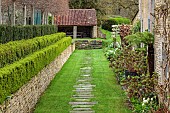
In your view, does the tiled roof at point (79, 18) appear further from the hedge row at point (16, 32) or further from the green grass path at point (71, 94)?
the green grass path at point (71, 94)

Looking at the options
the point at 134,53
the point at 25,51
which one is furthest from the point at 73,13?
the point at 25,51

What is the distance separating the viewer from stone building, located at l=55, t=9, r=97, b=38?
→ 47147 mm

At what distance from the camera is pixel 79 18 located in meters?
48.2

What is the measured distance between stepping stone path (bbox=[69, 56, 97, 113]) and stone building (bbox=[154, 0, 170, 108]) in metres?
2.50

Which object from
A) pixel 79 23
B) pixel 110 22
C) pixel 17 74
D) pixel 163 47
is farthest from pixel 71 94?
pixel 110 22

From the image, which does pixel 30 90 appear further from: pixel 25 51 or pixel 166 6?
pixel 166 6

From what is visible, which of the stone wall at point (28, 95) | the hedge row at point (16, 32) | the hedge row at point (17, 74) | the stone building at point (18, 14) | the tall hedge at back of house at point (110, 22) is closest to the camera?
the hedge row at point (17, 74)

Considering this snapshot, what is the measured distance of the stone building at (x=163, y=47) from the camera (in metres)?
8.94

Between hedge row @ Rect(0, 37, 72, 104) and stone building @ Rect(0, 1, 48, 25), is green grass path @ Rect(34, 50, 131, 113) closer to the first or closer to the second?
hedge row @ Rect(0, 37, 72, 104)

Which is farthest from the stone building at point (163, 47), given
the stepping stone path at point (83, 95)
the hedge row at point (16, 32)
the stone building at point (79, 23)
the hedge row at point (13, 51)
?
the stone building at point (79, 23)

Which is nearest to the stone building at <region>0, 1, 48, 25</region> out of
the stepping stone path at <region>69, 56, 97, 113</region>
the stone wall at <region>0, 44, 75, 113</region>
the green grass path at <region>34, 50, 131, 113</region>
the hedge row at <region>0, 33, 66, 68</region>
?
the hedge row at <region>0, 33, 66, 68</region>

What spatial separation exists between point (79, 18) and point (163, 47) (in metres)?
38.3

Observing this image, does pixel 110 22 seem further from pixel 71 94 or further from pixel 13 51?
pixel 13 51

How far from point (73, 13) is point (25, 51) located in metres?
36.6
